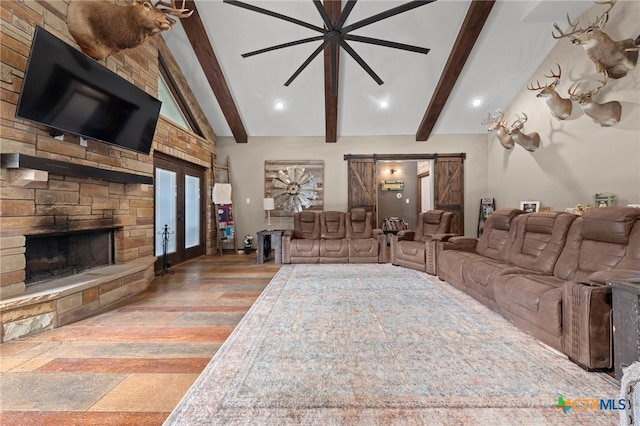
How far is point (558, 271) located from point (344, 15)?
10.4 feet

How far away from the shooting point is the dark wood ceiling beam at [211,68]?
13.8 feet

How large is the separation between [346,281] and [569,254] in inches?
93.9

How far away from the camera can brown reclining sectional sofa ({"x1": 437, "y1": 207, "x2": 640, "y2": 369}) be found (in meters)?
1.75

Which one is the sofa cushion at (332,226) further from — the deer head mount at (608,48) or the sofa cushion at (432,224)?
the deer head mount at (608,48)

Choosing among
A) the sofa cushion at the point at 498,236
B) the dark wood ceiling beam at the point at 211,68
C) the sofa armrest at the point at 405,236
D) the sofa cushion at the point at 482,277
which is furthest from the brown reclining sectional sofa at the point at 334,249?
the dark wood ceiling beam at the point at 211,68

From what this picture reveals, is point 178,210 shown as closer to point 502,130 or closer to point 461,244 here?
point 461,244

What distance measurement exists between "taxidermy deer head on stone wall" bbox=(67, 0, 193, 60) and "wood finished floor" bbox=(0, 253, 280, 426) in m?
2.63

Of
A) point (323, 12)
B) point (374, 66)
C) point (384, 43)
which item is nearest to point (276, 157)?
point (374, 66)

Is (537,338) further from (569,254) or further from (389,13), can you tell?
(389,13)

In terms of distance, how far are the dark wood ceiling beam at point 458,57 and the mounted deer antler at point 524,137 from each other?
1.36 m

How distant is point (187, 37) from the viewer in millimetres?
4445

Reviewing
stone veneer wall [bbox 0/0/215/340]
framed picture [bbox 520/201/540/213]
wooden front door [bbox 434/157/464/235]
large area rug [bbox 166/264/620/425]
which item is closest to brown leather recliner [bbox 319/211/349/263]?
large area rug [bbox 166/264/620/425]

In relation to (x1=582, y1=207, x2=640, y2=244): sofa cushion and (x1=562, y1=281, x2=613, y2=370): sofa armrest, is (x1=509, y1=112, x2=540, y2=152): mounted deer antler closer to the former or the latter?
(x1=582, y1=207, x2=640, y2=244): sofa cushion

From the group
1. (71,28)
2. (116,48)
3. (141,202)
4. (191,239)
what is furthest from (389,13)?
(191,239)
